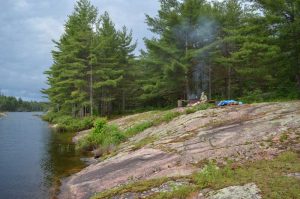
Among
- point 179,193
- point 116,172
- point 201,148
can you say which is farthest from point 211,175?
point 116,172

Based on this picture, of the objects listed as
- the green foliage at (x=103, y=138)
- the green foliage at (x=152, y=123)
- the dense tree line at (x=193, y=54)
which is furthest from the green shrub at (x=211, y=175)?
the dense tree line at (x=193, y=54)

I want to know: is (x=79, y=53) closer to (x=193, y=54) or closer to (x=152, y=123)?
(x=193, y=54)

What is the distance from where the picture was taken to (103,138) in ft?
73.9

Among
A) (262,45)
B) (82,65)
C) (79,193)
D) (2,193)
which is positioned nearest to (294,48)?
(262,45)

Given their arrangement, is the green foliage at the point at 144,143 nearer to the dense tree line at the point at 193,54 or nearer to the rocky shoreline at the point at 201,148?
the rocky shoreline at the point at 201,148

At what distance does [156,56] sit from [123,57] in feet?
36.4

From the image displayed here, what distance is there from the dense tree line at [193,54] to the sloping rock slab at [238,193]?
16451mm

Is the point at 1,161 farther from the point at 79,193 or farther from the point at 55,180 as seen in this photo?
the point at 79,193

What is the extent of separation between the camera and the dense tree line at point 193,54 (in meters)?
23.8

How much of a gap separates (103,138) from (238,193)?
15.4 m

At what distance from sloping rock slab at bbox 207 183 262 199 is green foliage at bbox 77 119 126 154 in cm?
1205

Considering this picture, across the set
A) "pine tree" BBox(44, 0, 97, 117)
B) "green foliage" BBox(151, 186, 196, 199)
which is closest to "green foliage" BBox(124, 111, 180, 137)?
"green foliage" BBox(151, 186, 196, 199)

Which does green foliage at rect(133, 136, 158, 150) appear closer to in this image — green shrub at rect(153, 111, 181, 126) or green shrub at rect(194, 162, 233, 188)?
green shrub at rect(153, 111, 181, 126)

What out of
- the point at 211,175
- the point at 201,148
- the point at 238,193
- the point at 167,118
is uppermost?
the point at 167,118
